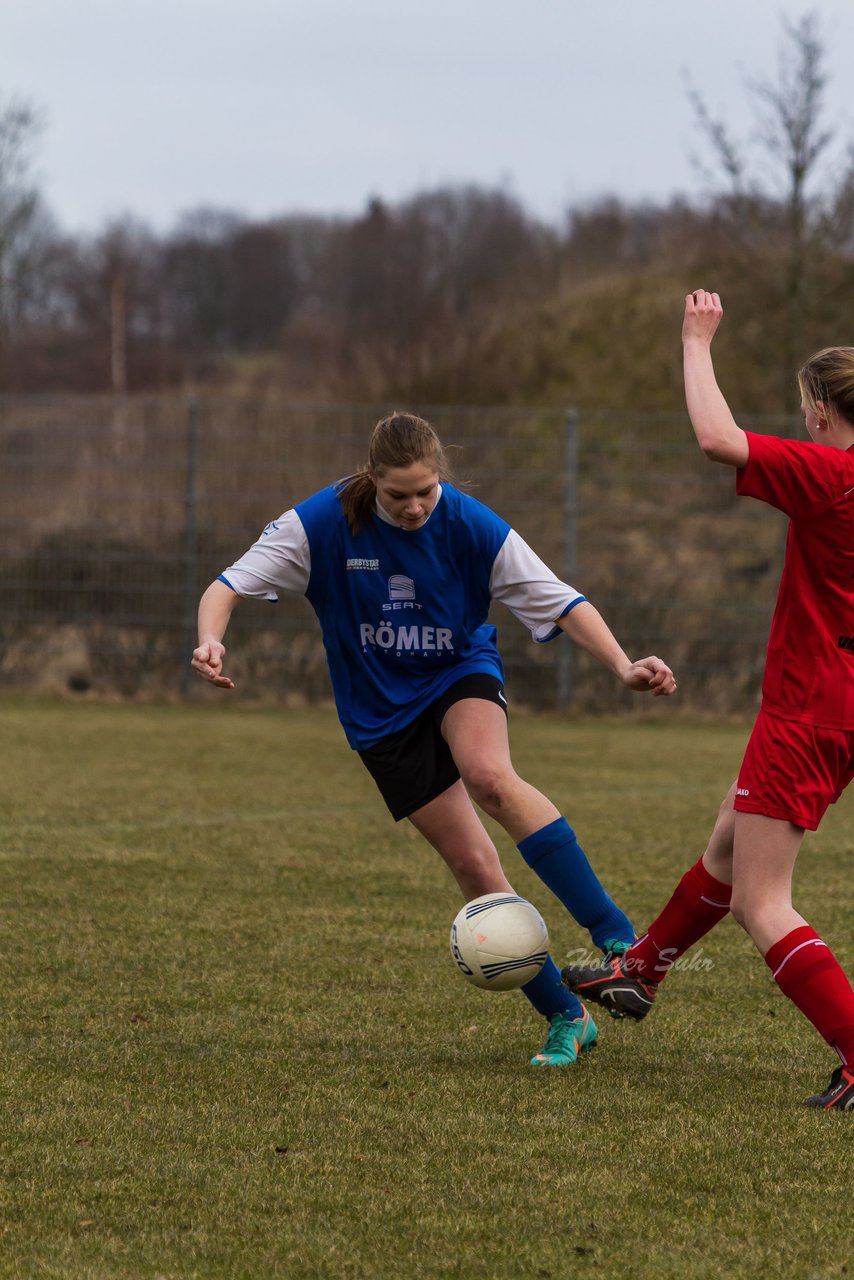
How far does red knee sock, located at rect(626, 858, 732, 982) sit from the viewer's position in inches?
169

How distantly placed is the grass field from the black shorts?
0.69 metres

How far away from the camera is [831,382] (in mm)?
3797

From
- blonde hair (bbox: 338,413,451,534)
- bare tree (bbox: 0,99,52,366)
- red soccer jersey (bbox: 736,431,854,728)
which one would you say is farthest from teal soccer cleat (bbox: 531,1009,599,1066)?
bare tree (bbox: 0,99,52,366)

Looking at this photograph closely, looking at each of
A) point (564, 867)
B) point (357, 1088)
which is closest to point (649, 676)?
point (564, 867)

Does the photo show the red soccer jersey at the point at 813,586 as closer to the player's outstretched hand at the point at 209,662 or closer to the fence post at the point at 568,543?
the player's outstretched hand at the point at 209,662

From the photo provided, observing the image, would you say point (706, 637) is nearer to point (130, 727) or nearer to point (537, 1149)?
point (130, 727)

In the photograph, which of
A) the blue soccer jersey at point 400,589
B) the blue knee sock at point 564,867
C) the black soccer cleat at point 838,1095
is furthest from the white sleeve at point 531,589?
the black soccer cleat at point 838,1095

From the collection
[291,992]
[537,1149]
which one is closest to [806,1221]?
[537,1149]

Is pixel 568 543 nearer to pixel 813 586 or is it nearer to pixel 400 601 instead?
pixel 400 601

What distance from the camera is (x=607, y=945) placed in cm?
435

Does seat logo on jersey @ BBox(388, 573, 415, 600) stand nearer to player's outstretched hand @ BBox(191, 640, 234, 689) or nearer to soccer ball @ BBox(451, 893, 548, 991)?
player's outstretched hand @ BBox(191, 640, 234, 689)

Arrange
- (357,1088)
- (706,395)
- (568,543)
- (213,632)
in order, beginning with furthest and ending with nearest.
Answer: (568,543)
(213,632)
(357,1088)
(706,395)

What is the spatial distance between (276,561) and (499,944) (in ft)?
3.88

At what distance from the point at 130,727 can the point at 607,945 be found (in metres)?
9.07
